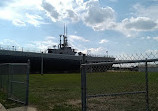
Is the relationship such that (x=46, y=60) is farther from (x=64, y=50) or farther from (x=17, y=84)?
(x=17, y=84)

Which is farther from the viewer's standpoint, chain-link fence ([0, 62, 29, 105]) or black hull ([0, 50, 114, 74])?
black hull ([0, 50, 114, 74])

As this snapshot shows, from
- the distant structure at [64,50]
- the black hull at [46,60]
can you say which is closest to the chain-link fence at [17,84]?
the black hull at [46,60]

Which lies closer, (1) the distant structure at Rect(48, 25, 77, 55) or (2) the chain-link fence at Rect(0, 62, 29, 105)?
(2) the chain-link fence at Rect(0, 62, 29, 105)

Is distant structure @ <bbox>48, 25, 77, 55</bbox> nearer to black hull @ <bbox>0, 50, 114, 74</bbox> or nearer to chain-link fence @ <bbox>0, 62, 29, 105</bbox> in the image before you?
black hull @ <bbox>0, 50, 114, 74</bbox>

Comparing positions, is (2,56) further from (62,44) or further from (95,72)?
(95,72)

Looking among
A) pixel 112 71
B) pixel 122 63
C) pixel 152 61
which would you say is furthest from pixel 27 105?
pixel 152 61

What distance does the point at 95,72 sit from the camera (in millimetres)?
7594

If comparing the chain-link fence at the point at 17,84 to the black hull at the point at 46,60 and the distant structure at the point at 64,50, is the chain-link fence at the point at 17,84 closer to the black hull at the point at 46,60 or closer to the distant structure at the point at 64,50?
the black hull at the point at 46,60

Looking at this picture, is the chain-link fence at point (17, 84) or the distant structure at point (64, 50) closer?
the chain-link fence at point (17, 84)

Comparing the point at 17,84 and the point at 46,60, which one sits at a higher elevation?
the point at 46,60

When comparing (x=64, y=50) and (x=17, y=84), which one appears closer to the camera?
(x=17, y=84)

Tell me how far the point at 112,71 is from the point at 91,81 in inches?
77.6

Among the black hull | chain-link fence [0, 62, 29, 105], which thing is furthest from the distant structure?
chain-link fence [0, 62, 29, 105]

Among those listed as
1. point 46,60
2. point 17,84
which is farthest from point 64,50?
point 17,84
